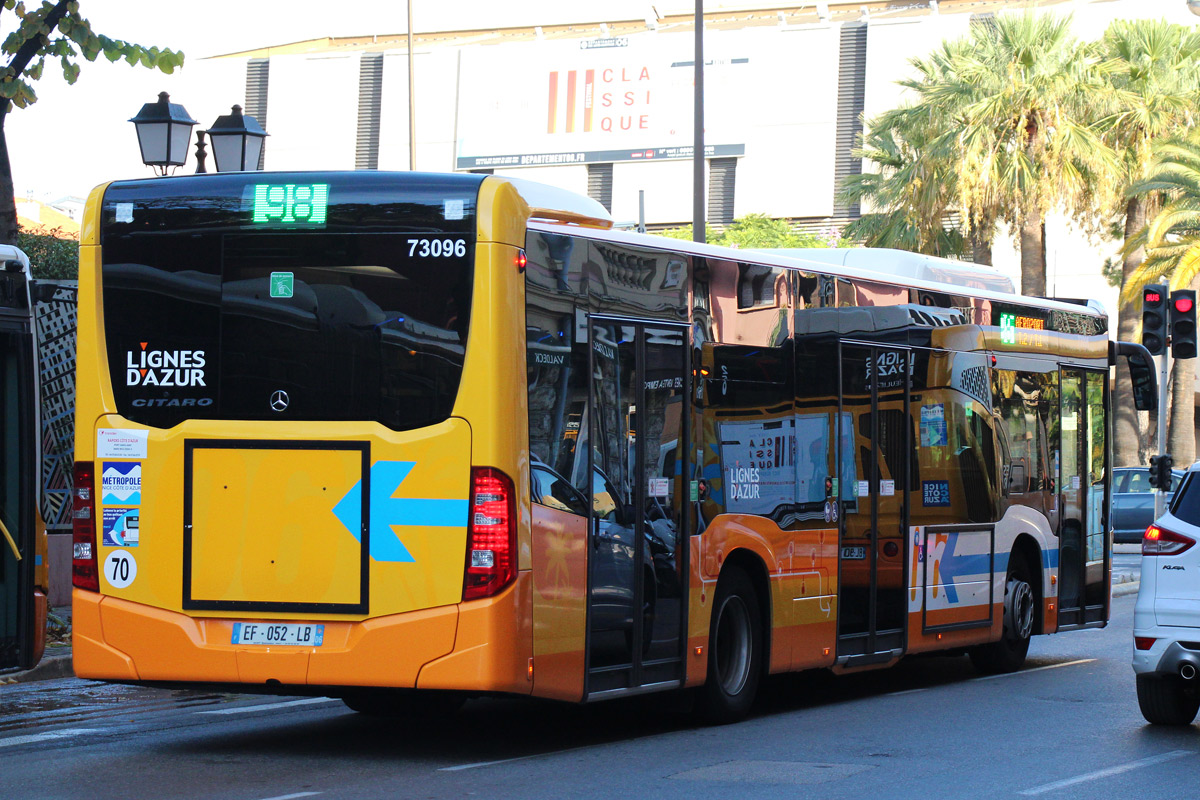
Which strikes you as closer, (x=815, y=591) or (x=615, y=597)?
(x=615, y=597)

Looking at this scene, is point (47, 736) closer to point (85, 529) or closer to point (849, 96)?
point (85, 529)

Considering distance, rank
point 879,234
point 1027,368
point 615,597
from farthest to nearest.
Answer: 1. point 879,234
2. point 1027,368
3. point 615,597

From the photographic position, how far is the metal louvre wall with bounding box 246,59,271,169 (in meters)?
80.1

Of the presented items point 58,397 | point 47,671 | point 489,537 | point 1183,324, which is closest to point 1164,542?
point 489,537

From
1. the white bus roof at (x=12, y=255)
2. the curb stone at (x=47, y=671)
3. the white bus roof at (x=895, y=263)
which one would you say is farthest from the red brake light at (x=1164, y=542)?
the curb stone at (x=47, y=671)

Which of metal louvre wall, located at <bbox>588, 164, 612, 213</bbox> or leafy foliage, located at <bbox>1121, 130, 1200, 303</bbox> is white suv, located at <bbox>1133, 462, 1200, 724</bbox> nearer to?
leafy foliage, located at <bbox>1121, 130, 1200, 303</bbox>

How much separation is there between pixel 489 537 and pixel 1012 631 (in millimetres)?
7236

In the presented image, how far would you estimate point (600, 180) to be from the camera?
7312 centimetres

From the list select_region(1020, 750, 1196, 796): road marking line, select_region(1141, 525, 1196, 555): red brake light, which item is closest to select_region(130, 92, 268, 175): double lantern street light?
select_region(1141, 525, 1196, 555): red brake light

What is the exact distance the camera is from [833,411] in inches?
449

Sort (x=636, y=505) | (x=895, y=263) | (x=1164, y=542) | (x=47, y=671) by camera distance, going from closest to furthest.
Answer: (x=636, y=505)
(x=1164, y=542)
(x=47, y=671)
(x=895, y=263)

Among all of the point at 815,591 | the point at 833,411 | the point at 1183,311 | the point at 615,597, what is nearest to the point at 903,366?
the point at 833,411

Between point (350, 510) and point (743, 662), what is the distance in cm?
328

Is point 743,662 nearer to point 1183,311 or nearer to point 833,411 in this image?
point 833,411
